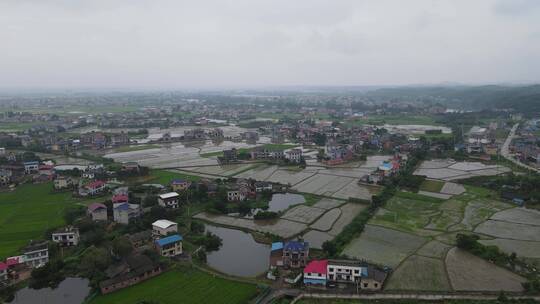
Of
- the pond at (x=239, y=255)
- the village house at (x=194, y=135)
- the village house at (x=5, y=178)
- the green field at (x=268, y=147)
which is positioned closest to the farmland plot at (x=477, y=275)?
the pond at (x=239, y=255)

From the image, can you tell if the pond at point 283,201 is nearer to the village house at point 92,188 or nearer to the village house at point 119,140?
the village house at point 92,188

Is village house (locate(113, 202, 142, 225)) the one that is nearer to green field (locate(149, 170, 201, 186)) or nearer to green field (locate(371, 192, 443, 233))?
green field (locate(149, 170, 201, 186))

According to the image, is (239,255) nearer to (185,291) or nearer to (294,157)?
(185,291)

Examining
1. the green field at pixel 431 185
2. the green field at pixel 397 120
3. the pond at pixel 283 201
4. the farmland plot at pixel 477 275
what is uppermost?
the green field at pixel 397 120

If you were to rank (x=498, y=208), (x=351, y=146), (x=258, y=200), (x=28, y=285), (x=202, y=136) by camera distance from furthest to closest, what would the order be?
(x=202, y=136) → (x=351, y=146) → (x=258, y=200) → (x=498, y=208) → (x=28, y=285)

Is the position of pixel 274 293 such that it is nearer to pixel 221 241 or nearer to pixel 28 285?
pixel 221 241

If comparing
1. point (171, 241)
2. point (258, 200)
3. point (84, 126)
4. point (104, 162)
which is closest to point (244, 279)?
point (171, 241)
